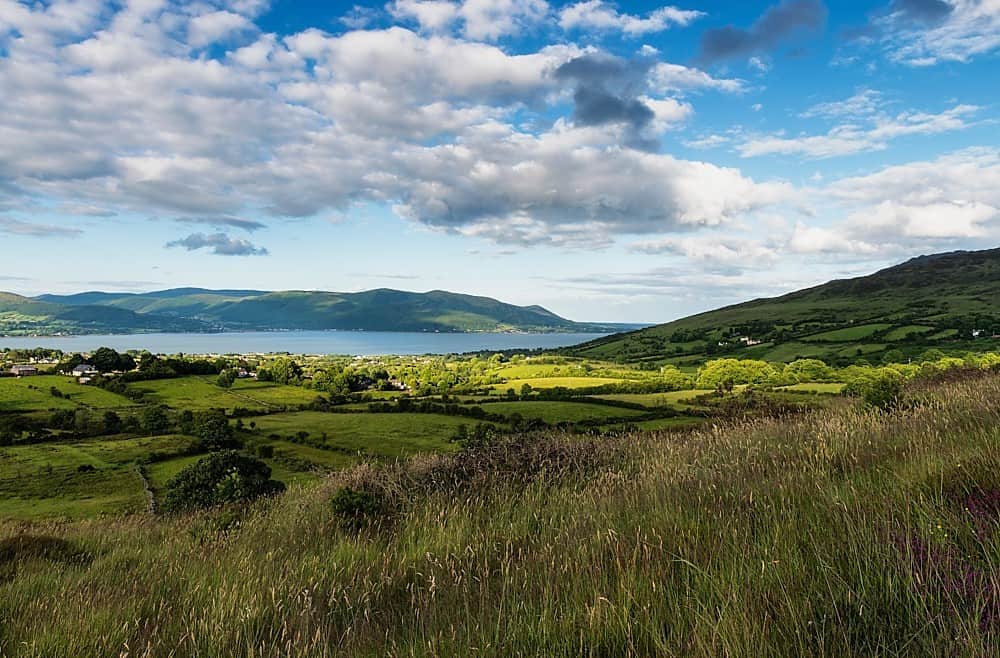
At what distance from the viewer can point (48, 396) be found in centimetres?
11619

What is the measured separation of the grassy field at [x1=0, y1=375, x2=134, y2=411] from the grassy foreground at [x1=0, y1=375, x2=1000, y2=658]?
133808mm

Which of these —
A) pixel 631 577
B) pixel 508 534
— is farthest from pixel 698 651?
pixel 508 534

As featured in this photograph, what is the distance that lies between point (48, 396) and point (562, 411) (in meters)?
112

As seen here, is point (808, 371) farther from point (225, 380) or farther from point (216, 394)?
point (225, 380)

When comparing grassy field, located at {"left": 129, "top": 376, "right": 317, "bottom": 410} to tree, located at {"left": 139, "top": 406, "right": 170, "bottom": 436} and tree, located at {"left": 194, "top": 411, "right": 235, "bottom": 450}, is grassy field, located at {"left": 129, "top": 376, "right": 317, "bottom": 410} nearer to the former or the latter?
tree, located at {"left": 139, "top": 406, "right": 170, "bottom": 436}

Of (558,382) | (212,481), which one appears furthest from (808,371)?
(212,481)

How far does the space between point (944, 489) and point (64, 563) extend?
948cm

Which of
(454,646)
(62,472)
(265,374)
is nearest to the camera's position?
(454,646)

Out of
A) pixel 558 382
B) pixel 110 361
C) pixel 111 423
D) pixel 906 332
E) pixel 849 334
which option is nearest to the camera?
pixel 111 423

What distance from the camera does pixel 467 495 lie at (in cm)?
791

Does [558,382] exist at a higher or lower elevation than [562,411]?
higher

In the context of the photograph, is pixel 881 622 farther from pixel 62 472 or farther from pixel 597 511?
pixel 62 472

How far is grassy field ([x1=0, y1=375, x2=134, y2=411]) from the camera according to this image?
358 feet

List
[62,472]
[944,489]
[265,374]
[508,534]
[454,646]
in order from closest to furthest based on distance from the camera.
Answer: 1. [454,646]
2. [944,489]
3. [508,534]
4. [62,472]
5. [265,374]
